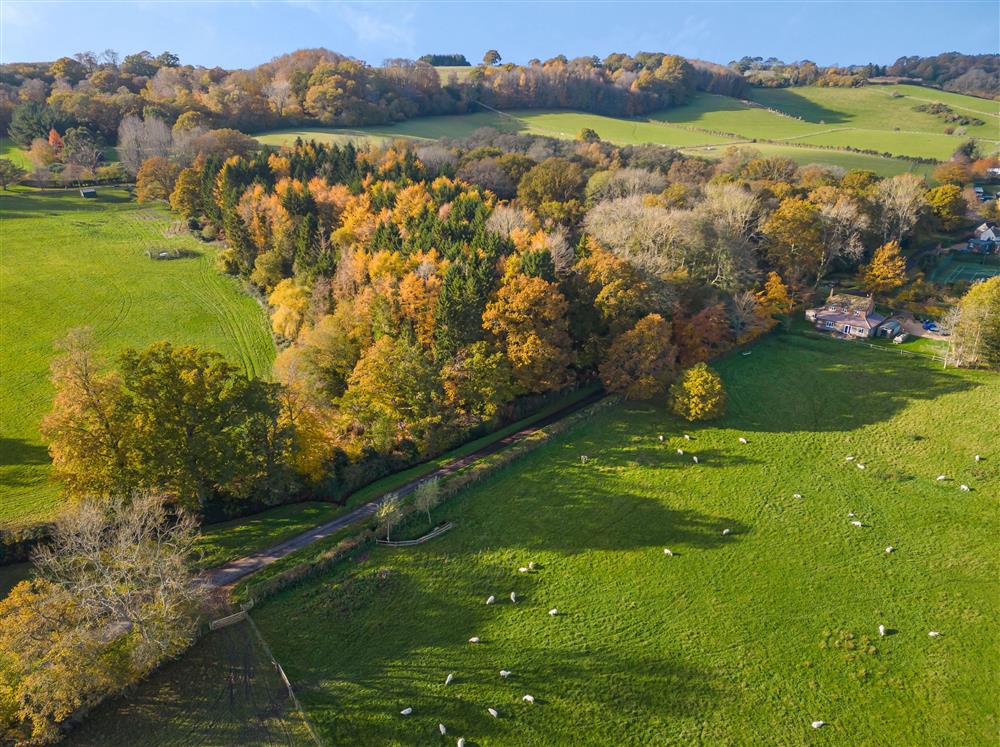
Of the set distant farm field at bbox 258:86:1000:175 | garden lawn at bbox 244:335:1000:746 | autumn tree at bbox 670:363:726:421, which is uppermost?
distant farm field at bbox 258:86:1000:175

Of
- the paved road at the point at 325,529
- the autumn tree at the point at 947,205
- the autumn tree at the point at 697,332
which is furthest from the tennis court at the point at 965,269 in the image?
the paved road at the point at 325,529

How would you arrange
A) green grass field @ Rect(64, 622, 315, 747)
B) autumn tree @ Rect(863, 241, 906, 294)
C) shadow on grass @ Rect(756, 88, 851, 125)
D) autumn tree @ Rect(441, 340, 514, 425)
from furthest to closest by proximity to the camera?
shadow on grass @ Rect(756, 88, 851, 125), autumn tree @ Rect(863, 241, 906, 294), autumn tree @ Rect(441, 340, 514, 425), green grass field @ Rect(64, 622, 315, 747)

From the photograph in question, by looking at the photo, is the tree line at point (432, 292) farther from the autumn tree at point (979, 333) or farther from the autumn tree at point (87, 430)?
the autumn tree at point (979, 333)

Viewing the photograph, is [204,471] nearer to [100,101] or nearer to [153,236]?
[153,236]

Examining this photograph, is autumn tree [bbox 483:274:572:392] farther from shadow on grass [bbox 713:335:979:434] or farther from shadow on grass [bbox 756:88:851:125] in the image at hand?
shadow on grass [bbox 756:88:851:125]

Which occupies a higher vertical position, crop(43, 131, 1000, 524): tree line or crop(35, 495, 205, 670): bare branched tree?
crop(43, 131, 1000, 524): tree line

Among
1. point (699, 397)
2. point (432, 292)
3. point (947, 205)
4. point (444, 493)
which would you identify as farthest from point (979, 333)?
point (444, 493)

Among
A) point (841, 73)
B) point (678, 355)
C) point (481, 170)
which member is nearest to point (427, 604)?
point (678, 355)

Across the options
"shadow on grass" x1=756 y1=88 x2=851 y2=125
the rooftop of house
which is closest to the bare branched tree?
the rooftop of house
